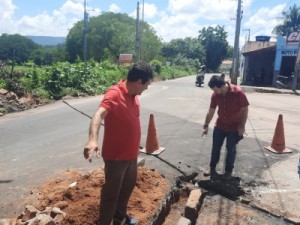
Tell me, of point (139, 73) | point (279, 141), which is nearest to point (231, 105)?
point (139, 73)

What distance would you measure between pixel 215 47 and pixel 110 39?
27751mm

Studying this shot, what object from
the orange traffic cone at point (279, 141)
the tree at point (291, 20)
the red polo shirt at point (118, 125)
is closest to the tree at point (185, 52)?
the tree at point (291, 20)

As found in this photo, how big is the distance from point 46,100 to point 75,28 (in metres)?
56.0

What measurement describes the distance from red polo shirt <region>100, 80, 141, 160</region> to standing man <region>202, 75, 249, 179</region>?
2146mm

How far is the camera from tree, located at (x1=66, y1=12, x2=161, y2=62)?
175 ft

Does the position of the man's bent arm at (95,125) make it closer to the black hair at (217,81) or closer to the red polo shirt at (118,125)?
the red polo shirt at (118,125)

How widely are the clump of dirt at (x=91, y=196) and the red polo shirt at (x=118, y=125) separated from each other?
3.09 feet

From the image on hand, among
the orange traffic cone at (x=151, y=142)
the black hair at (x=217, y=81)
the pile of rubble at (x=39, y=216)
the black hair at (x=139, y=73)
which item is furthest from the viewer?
the orange traffic cone at (x=151, y=142)

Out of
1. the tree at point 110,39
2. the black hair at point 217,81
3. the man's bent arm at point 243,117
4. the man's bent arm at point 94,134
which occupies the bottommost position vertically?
the man's bent arm at point 243,117

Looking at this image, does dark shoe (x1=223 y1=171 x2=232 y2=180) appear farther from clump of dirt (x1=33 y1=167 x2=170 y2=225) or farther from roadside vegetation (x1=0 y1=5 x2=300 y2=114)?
roadside vegetation (x1=0 y1=5 x2=300 y2=114)

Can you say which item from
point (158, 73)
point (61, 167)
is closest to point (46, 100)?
point (61, 167)

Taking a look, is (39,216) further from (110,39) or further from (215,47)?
(215,47)

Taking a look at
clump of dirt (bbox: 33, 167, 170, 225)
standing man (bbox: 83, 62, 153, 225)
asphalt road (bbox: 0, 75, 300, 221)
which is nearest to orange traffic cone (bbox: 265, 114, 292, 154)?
asphalt road (bbox: 0, 75, 300, 221)

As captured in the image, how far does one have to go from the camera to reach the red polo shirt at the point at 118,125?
3104 millimetres
